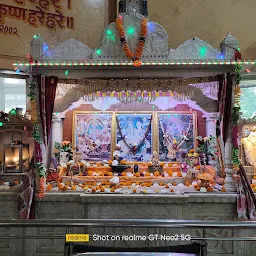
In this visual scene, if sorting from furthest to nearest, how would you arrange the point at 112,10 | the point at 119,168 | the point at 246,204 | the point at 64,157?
the point at 112,10 < the point at 64,157 < the point at 119,168 < the point at 246,204

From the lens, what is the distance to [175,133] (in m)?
7.91

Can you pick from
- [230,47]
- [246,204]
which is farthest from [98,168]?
[230,47]

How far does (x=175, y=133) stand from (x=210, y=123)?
886mm

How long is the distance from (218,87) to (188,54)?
86cm

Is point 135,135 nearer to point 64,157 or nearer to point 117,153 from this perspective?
point 117,153

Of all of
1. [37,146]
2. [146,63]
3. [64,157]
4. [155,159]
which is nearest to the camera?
[146,63]

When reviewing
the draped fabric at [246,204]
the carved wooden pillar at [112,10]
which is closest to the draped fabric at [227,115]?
the draped fabric at [246,204]

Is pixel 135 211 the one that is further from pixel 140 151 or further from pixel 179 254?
pixel 179 254

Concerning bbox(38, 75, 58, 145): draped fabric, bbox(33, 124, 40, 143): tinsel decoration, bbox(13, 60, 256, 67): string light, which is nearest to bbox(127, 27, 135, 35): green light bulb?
bbox(13, 60, 256, 67): string light

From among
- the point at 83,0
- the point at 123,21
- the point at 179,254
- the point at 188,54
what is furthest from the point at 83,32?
the point at 179,254

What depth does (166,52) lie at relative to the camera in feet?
19.0

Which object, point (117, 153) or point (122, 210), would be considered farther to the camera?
point (117, 153)

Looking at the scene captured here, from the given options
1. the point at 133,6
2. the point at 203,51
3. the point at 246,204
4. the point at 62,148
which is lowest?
the point at 246,204

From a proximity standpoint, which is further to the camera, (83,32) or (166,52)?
(83,32)
